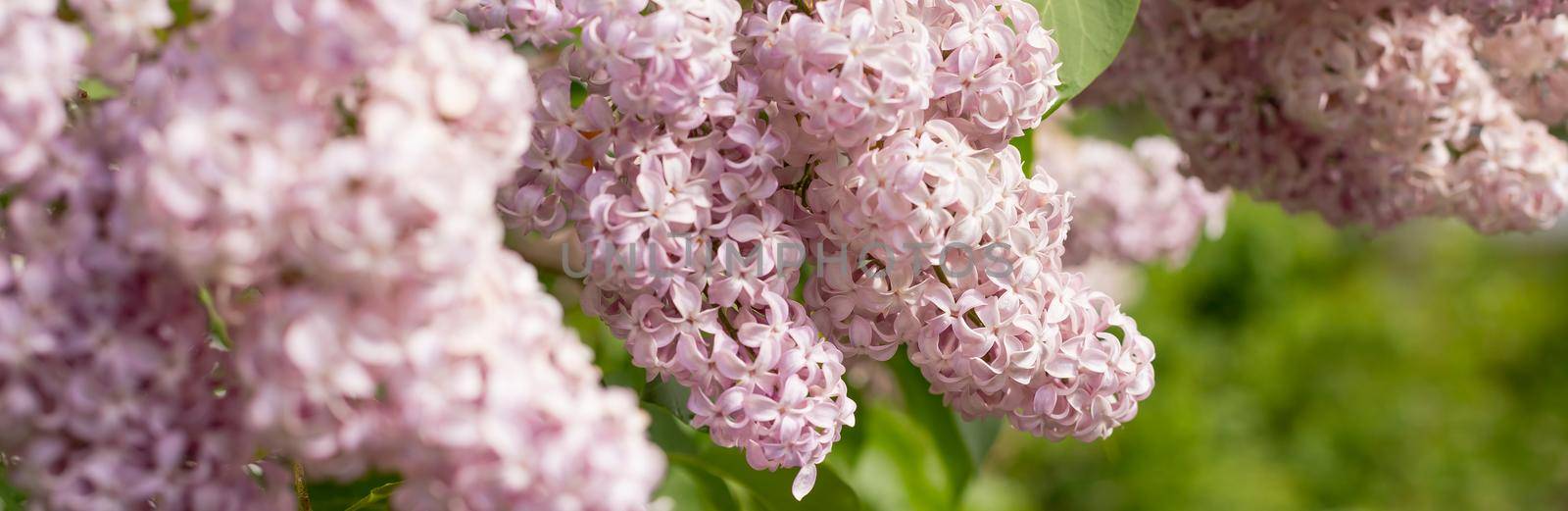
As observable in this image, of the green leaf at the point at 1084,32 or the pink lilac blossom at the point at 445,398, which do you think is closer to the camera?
the pink lilac blossom at the point at 445,398

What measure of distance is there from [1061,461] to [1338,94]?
6.45 feet

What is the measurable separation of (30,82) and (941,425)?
0.60 m

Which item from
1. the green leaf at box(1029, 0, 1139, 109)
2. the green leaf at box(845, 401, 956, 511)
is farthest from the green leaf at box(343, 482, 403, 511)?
the green leaf at box(845, 401, 956, 511)

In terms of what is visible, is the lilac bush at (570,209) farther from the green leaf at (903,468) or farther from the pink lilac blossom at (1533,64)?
the green leaf at (903,468)

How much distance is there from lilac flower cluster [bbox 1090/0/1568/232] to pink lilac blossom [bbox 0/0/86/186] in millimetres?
491

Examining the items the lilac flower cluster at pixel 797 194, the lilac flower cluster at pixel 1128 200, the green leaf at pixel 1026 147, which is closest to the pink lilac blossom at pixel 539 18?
the lilac flower cluster at pixel 797 194

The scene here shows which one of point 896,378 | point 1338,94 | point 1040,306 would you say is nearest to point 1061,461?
point 896,378

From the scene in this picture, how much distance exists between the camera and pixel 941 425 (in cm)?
80

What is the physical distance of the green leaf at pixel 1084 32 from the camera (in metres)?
0.52

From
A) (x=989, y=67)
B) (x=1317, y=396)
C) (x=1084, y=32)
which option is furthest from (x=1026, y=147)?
(x=1317, y=396)

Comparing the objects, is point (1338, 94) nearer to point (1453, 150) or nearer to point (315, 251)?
point (1453, 150)

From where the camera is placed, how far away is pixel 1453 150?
67 centimetres

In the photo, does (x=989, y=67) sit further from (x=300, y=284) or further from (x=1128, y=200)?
(x=1128, y=200)

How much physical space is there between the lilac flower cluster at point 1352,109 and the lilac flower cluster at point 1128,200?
0.28 meters
